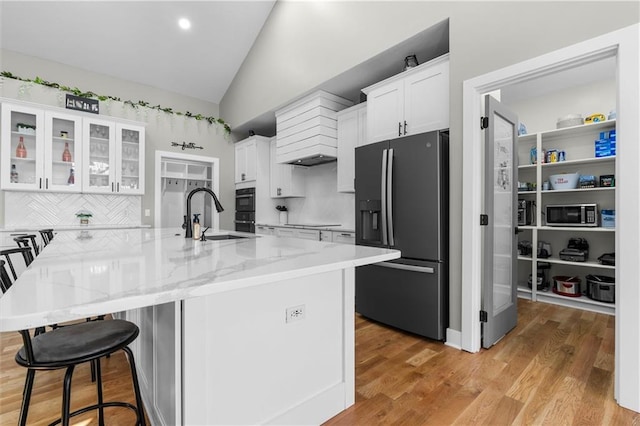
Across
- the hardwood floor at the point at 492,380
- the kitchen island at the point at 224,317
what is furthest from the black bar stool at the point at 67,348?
the hardwood floor at the point at 492,380

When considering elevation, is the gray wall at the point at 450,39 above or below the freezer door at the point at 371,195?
above

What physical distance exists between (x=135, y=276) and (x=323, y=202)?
395 centimetres

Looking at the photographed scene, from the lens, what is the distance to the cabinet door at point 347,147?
12.9 ft

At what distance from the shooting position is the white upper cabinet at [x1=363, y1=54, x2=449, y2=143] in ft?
9.15

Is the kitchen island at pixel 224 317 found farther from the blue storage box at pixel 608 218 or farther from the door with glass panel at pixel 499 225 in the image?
the blue storage box at pixel 608 218

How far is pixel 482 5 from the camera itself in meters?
2.38

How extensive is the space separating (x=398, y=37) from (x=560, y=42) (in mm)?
1347

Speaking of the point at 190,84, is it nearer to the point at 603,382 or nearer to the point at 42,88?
the point at 42,88

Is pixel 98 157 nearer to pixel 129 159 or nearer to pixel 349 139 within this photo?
pixel 129 159

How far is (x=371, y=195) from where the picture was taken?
123 inches

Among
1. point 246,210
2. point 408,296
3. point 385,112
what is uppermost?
point 385,112

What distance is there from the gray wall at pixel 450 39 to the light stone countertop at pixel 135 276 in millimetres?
1767

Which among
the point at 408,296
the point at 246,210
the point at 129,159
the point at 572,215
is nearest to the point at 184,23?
the point at 129,159

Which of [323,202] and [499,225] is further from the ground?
[323,202]
